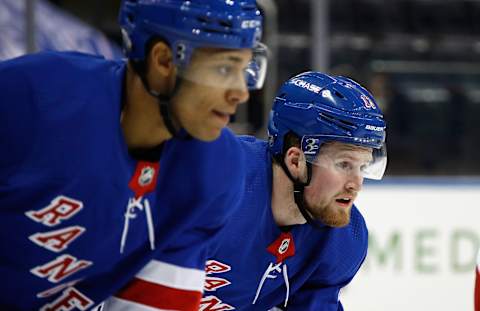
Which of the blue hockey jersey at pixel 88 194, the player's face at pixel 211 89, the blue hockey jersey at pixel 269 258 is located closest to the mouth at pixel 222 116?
the player's face at pixel 211 89

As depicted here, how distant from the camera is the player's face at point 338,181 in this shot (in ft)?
6.91

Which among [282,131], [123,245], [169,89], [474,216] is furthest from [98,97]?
[474,216]

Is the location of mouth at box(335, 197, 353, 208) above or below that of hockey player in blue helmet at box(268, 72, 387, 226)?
below

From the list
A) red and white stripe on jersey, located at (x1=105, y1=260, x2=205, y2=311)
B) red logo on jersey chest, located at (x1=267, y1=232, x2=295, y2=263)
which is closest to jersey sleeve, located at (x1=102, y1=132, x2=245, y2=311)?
red and white stripe on jersey, located at (x1=105, y1=260, x2=205, y2=311)

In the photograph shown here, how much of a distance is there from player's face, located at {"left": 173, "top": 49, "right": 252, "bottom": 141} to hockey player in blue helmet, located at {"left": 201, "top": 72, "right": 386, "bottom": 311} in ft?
2.01

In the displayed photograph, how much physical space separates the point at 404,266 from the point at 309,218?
219 cm

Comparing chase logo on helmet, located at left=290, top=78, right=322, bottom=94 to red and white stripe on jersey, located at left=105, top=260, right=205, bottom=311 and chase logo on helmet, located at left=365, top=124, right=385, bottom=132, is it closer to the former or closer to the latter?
chase logo on helmet, located at left=365, top=124, right=385, bottom=132

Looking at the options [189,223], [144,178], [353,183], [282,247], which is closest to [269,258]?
[282,247]

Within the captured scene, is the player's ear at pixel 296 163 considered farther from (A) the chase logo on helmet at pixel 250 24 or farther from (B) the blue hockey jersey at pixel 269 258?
(A) the chase logo on helmet at pixel 250 24

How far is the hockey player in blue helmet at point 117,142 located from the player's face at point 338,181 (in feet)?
1.58

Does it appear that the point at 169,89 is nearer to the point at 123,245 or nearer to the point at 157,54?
the point at 157,54

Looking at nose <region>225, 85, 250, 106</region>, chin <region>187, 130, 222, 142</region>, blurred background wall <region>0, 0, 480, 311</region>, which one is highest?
nose <region>225, 85, 250, 106</region>

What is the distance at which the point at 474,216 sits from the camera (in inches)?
169

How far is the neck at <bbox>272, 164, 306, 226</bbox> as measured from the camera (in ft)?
7.07
